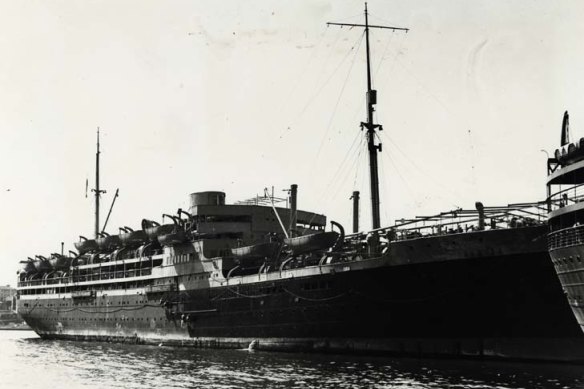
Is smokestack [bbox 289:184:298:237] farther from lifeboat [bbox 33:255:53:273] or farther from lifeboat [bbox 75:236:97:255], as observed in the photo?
lifeboat [bbox 33:255:53:273]

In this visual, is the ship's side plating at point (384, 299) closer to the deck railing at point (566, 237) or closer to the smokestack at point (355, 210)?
the deck railing at point (566, 237)

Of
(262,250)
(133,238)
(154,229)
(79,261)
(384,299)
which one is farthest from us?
(79,261)

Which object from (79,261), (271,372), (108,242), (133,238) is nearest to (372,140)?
(271,372)

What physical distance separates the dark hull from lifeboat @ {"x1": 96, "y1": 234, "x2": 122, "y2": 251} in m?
15.1

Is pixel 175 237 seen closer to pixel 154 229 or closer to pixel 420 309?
pixel 154 229

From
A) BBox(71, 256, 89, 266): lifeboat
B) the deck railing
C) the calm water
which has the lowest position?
the calm water

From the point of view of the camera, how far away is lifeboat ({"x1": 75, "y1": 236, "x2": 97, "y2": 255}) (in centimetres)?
5495

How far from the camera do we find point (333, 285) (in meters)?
32.6

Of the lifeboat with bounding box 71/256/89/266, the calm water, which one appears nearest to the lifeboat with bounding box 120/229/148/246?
the lifeboat with bounding box 71/256/89/266

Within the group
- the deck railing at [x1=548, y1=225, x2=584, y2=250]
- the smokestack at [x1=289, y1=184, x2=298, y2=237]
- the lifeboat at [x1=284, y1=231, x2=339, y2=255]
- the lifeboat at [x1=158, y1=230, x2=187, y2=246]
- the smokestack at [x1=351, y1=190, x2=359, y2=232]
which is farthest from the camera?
the smokestack at [x1=351, y1=190, x2=359, y2=232]

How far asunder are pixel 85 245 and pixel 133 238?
26.0 feet

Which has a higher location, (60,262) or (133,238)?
(133,238)

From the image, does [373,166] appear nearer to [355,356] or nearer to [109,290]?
[355,356]

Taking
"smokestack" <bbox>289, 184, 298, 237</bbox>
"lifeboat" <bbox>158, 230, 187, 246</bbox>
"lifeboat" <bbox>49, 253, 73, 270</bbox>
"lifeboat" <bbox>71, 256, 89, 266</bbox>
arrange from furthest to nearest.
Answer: "lifeboat" <bbox>49, 253, 73, 270</bbox>
"lifeboat" <bbox>71, 256, 89, 266</bbox>
"smokestack" <bbox>289, 184, 298, 237</bbox>
"lifeboat" <bbox>158, 230, 187, 246</bbox>
